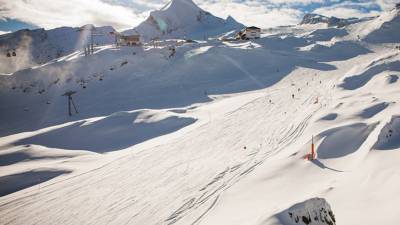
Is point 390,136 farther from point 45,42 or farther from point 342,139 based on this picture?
point 45,42

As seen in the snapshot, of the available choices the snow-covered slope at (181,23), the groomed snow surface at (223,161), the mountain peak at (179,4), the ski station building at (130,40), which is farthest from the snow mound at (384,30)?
the mountain peak at (179,4)

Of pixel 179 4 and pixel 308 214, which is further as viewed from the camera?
pixel 179 4

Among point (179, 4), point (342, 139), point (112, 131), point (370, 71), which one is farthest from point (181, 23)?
point (342, 139)

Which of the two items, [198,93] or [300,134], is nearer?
[300,134]

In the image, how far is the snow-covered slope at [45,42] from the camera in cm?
15612

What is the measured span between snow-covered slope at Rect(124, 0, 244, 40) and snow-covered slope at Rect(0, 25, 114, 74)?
24.2 m

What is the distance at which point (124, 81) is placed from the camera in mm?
47000

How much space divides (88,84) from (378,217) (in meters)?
45.6

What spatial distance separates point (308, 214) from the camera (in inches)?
277

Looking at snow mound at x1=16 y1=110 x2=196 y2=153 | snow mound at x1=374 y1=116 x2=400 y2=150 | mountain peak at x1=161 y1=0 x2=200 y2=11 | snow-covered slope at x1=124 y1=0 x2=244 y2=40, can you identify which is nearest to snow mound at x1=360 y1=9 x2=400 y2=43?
snow mound at x1=16 y1=110 x2=196 y2=153

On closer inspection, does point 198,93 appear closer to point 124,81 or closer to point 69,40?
point 124,81

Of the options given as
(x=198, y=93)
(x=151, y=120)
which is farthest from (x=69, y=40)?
(x=151, y=120)

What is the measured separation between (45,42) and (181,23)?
79.3m

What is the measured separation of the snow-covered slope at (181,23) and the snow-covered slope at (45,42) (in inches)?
954
